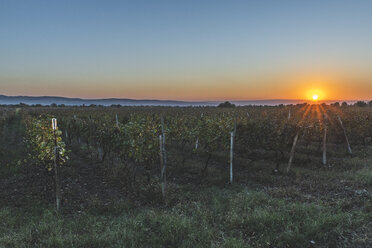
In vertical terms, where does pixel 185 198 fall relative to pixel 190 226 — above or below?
below

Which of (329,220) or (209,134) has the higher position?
(209,134)

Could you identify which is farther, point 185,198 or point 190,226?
point 185,198

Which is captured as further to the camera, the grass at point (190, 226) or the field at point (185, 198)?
the field at point (185, 198)

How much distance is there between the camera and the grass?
422cm

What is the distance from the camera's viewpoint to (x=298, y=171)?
9.52 meters

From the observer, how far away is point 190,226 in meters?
4.68

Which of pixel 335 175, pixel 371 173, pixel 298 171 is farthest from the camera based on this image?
pixel 298 171

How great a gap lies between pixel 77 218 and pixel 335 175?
9012mm

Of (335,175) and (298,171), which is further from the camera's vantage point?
(298,171)

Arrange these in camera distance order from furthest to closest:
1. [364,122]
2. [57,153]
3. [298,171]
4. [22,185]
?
[364,122] → [298,171] → [22,185] → [57,153]

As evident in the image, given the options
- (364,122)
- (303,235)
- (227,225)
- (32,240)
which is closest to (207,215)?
(227,225)

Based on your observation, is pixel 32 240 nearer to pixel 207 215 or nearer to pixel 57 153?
pixel 57 153

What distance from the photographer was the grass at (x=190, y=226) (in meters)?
4.22

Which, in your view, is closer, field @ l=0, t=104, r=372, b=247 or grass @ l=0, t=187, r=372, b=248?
grass @ l=0, t=187, r=372, b=248
